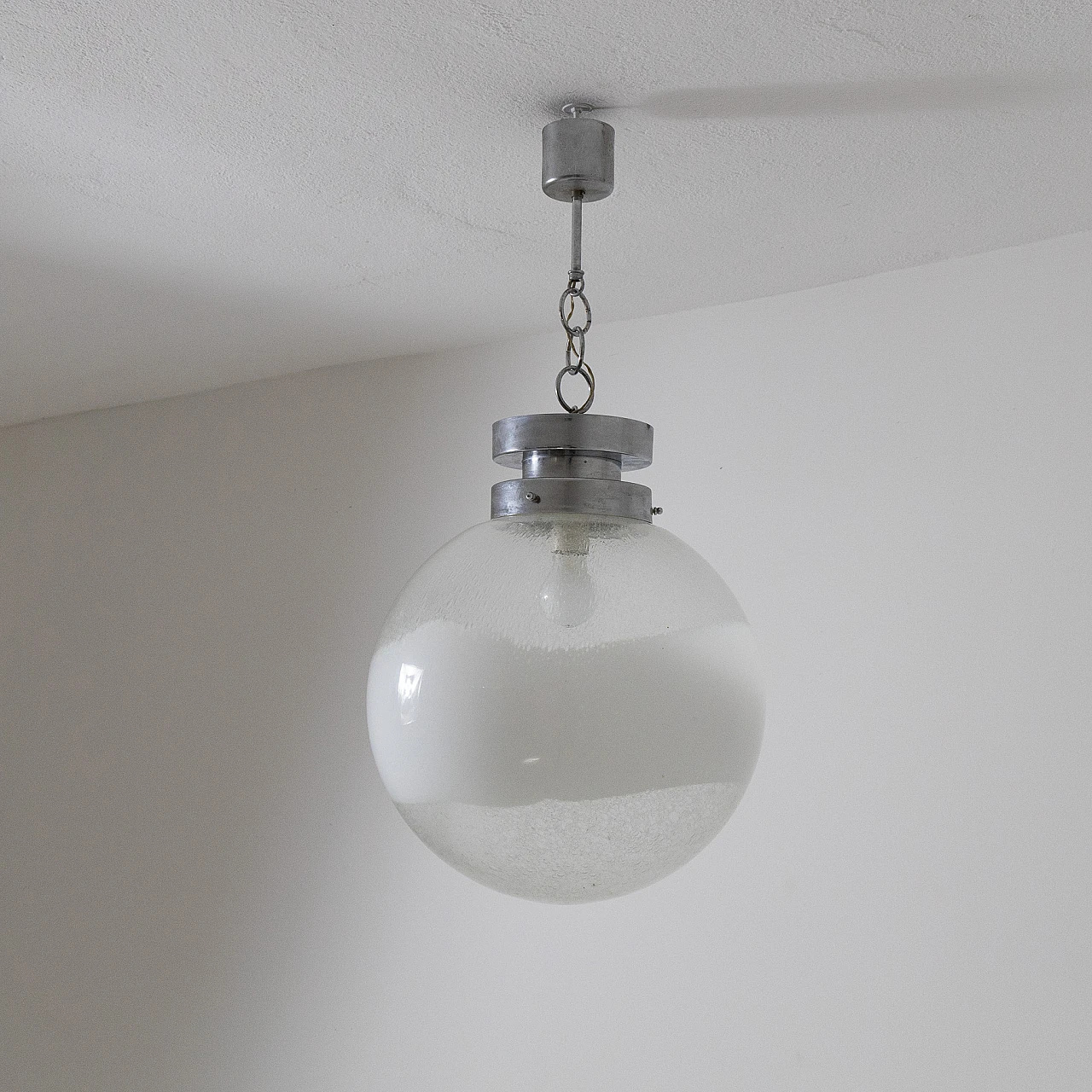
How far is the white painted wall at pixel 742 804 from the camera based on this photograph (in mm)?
1301

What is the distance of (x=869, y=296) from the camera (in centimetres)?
144

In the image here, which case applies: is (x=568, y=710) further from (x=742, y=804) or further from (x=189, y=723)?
(x=189, y=723)

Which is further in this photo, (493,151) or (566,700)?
(493,151)

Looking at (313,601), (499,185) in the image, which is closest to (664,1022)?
(313,601)

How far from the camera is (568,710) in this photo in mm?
717

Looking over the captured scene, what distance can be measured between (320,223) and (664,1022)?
3.43 ft

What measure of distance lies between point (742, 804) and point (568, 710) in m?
0.80

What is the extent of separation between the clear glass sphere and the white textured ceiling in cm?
40

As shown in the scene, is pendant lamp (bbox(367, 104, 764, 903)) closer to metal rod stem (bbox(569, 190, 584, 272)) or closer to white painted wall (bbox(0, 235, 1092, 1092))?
metal rod stem (bbox(569, 190, 584, 272))

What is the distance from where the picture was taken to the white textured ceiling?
0.88 m

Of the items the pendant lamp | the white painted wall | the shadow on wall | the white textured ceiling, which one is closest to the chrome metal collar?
the pendant lamp

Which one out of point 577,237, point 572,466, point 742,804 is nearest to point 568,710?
point 572,466

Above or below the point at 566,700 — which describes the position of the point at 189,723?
above

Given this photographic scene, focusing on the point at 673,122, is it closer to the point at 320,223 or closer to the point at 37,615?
the point at 320,223
